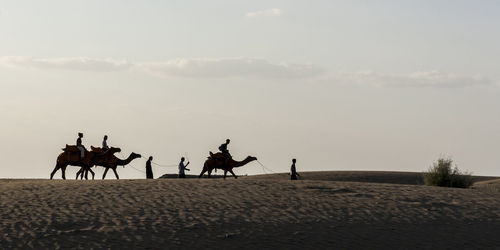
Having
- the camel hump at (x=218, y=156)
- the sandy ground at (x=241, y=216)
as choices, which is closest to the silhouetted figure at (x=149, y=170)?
the camel hump at (x=218, y=156)

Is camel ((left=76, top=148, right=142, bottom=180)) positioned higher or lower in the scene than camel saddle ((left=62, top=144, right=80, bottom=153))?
lower

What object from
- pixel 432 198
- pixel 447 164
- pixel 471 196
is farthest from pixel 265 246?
pixel 447 164

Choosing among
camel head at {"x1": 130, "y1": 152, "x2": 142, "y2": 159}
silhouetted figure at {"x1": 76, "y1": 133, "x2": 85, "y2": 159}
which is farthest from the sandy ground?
camel head at {"x1": 130, "y1": 152, "x2": 142, "y2": 159}

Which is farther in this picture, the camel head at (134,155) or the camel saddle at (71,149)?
the camel head at (134,155)

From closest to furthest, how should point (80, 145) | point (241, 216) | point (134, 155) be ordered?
point (241, 216) → point (80, 145) → point (134, 155)

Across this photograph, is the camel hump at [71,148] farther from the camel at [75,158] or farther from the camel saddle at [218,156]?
the camel saddle at [218,156]

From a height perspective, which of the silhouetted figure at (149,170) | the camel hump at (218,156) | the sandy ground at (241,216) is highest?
the camel hump at (218,156)

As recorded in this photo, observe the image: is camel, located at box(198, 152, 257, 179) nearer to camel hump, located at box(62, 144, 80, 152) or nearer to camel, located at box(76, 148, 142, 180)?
camel, located at box(76, 148, 142, 180)

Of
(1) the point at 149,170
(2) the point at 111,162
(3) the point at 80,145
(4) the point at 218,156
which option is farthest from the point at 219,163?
(3) the point at 80,145

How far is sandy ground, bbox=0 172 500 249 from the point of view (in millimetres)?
21062

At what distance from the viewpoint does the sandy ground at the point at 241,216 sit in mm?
21062

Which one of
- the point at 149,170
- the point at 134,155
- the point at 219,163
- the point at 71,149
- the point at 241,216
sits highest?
the point at 71,149

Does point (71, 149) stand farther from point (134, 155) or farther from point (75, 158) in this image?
point (134, 155)

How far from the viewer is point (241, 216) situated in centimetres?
2395
